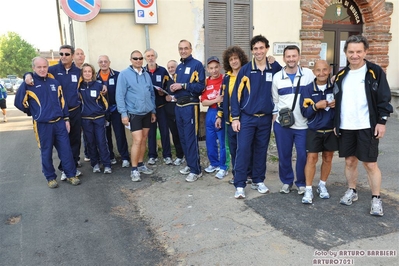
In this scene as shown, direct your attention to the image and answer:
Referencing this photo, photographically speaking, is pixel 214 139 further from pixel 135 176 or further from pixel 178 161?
pixel 135 176

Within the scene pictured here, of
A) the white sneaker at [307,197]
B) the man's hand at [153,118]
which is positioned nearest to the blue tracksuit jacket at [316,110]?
the white sneaker at [307,197]

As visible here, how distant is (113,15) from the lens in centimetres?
665

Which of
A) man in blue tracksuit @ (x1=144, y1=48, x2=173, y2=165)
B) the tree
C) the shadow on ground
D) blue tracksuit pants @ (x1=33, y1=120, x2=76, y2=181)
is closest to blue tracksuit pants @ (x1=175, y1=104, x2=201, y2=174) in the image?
man in blue tracksuit @ (x1=144, y1=48, x2=173, y2=165)

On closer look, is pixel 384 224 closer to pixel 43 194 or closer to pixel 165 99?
pixel 165 99

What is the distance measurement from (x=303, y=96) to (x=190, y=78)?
178 centimetres

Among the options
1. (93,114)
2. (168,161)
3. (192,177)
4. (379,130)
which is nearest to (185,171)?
(192,177)

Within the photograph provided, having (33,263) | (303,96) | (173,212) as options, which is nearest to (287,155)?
(303,96)

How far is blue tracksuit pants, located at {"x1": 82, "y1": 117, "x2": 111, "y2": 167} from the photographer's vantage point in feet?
18.3

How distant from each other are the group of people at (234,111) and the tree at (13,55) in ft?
203

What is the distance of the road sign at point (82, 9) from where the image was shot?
6.09 metres

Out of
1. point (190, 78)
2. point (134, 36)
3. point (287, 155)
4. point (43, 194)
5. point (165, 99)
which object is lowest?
point (43, 194)

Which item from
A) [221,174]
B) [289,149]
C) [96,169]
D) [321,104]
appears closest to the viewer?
[321,104]

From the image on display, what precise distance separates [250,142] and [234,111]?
1.51 feet

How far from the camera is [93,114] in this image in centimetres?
554
